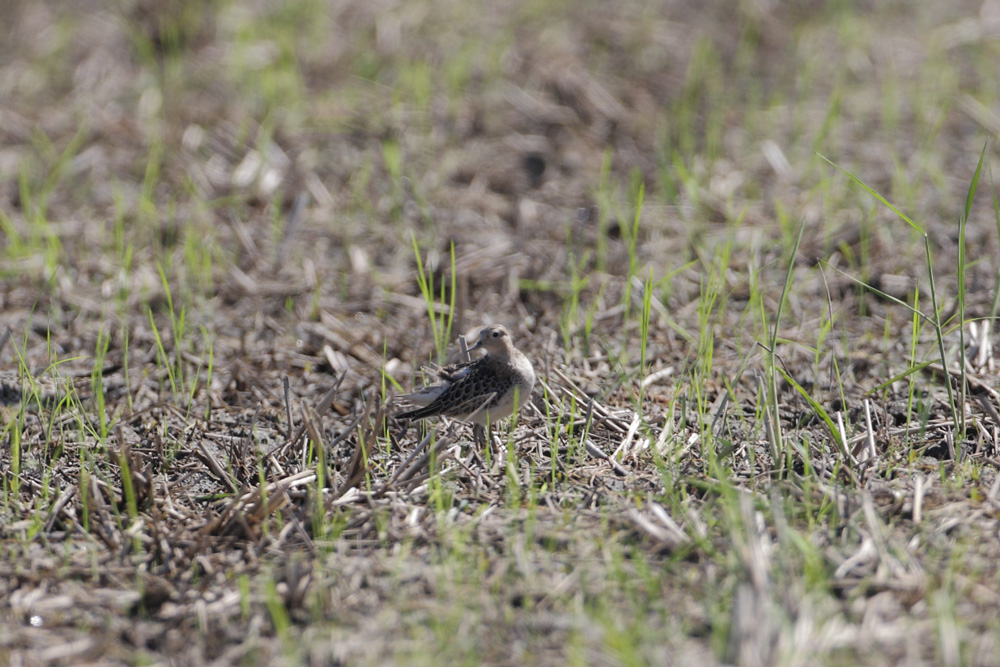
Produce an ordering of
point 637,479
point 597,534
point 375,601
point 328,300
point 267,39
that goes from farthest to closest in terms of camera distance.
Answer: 1. point 267,39
2. point 328,300
3. point 637,479
4. point 597,534
5. point 375,601

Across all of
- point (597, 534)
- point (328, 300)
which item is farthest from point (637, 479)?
point (328, 300)

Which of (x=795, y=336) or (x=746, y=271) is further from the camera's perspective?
(x=746, y=271)

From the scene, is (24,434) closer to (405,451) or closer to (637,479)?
(405,451)

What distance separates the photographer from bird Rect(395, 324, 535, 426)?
4.39 m

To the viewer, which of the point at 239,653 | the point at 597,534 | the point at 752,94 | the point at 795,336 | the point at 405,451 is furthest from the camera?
the point at 752,94

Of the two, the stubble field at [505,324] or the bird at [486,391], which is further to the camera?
the bird at [486,391]

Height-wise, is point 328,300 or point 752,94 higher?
point 752,94

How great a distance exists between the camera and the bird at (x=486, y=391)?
14.4 feet

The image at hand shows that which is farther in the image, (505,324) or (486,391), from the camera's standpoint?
(505,324)

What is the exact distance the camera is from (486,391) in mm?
4422

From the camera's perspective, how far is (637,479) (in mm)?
4094

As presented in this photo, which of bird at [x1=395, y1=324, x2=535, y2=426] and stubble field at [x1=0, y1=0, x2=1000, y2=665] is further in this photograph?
bird at [x1=395, y1=324, x2=535, y2=426]

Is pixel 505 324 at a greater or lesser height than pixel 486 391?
lesser

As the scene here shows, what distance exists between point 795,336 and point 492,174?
289cm
